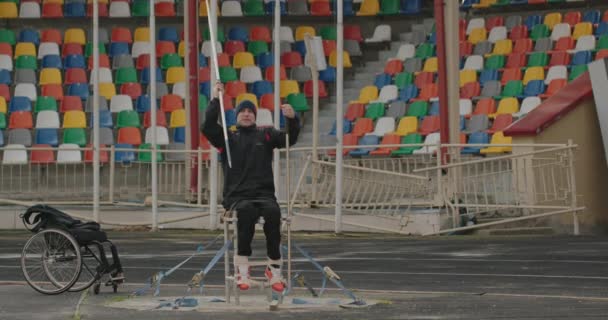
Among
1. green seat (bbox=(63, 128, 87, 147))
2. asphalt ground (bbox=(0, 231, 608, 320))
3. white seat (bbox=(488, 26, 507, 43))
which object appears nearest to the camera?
asphalt ground (bbox=(0, 231, 608, 320))

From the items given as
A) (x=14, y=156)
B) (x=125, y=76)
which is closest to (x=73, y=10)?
(x=125, y=76)

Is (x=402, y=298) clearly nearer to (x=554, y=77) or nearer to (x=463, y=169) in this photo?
(x=463, y=169)

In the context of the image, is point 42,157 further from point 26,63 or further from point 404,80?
point 404,80

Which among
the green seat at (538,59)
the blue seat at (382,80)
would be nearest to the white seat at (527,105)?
the green seat at (538,59)

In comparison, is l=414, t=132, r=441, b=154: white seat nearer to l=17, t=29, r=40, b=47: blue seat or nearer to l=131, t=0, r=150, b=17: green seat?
l=131, t=0, r=150, b=17: green seat

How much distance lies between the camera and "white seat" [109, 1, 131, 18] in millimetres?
38250

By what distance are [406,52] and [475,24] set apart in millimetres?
1735

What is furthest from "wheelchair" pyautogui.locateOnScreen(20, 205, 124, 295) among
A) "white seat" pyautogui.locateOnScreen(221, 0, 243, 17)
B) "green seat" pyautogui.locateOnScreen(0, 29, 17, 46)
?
"white seat" pyautogui.locateOnScreen(221, 0, 243, 17)

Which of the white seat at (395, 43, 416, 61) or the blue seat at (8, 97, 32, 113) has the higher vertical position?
the white seat at (395, 43, 416, 61)

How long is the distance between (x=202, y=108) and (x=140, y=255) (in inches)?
488

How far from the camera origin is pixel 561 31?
34.6 metres

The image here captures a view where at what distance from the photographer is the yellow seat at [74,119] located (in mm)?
34656

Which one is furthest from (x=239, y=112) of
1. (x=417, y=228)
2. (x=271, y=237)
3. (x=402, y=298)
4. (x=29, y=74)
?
(x=29, y=74)

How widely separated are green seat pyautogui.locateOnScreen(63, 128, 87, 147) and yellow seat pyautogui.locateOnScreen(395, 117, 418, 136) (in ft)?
23.0
